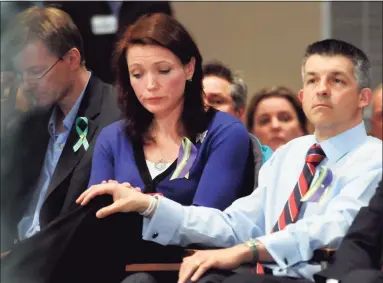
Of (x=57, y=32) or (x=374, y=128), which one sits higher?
(x=57, y=32)

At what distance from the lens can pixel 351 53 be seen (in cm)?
183

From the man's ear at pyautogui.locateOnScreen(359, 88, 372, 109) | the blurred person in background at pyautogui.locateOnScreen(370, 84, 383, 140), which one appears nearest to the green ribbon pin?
the man's ear at pyautogui.locateOnScreen(359, 88, 372, 109)

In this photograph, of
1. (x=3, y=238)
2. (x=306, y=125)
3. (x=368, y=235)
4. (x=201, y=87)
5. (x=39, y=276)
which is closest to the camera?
(x=368, y=235)

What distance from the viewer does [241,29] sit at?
2615 mm

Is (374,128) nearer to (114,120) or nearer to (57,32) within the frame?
(114,120)

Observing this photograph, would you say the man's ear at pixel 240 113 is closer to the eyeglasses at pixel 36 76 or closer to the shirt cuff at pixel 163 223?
the eyeglasses at pixel 36 76

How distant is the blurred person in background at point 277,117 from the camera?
8.01 feet

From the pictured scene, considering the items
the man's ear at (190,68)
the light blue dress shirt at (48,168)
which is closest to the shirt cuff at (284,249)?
the man's ear at (190,68)

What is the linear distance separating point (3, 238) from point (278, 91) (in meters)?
0.93

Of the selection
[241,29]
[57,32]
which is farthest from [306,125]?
[57,32]

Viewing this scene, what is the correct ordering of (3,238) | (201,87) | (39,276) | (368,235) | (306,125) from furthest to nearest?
(306,125)
(3,238)
(201,87)
(39,276)
(368,235)

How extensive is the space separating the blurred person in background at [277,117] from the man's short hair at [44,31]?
612 millimetres

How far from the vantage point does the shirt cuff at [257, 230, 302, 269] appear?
172 cm

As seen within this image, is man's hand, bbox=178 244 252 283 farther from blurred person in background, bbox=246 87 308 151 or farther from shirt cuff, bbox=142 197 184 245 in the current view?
blurred person in background, bbox=246 87 308 151
